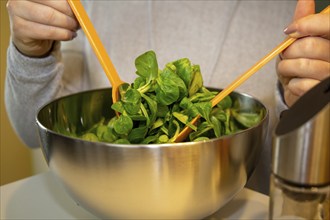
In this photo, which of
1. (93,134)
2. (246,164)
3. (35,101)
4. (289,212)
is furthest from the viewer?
(35,101)

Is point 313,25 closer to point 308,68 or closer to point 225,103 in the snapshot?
point 308,68

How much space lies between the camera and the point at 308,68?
0.55 meters

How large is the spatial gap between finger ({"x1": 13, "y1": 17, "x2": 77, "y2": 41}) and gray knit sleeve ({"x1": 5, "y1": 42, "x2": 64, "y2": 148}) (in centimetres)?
12

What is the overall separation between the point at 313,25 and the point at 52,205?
1.58ft

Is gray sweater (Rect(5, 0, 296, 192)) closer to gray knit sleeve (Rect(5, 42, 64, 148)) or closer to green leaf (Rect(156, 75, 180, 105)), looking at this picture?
gray knit sleeve (Rect(5, 42, 64, 148))

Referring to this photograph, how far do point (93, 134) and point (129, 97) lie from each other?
0.47 ft

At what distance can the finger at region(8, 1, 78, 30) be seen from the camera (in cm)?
70

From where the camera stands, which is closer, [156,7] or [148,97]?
[148,97]

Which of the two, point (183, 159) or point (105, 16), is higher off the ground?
point (105, 16)

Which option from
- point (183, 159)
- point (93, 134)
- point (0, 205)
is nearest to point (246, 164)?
point (183, 159)

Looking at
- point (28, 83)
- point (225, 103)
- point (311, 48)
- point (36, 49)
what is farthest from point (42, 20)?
point (311, 48)

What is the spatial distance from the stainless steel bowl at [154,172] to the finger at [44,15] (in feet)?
0.76

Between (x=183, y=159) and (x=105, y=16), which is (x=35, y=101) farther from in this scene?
(x=183, y=159)

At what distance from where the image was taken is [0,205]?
0.66 m
